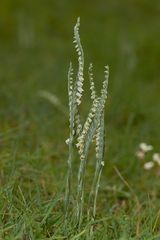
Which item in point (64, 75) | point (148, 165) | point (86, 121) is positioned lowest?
point (148, 165)

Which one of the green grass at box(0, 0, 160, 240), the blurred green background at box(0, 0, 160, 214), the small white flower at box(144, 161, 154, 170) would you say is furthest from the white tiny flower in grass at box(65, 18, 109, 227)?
the small white flower at box(144, 161, 154, 170)

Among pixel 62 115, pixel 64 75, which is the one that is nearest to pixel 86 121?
pixel 62 115

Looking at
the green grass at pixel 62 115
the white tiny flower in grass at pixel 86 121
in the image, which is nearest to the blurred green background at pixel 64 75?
the green grass at pixel 62 115

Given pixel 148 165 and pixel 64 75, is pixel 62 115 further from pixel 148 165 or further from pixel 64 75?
pixel 64 75

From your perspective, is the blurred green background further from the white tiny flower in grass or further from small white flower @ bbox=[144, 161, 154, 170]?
the white tiny flower in grass

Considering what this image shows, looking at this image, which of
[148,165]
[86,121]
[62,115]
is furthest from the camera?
[62,115]

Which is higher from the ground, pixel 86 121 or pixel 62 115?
pixel 86 121

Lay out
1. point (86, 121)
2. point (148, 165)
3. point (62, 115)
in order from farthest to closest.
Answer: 1. point (62, 115)
2. point (148, 165)
3. point (86, 121)

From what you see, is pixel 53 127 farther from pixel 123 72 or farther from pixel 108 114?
pixel 123 72
